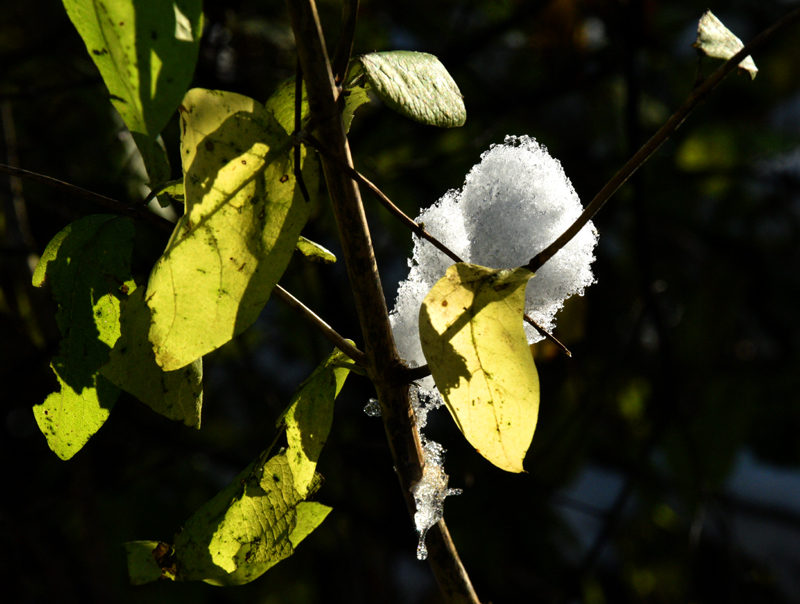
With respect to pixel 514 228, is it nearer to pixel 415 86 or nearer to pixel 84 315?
pixel 415 86

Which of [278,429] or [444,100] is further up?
[444,100]

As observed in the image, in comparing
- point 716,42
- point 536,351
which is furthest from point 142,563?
point 536,351

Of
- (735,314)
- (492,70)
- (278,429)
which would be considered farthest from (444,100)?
(492,70)

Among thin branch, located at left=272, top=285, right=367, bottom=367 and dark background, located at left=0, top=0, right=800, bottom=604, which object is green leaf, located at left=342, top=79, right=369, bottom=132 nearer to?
thin branch, located at left=272, top=285, right=367, bottom=367

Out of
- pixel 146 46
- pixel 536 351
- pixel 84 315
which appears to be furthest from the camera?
pixel 536 351

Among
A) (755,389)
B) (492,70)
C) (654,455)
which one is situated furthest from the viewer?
(492,70)

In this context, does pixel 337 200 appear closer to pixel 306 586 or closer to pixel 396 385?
pixel 396 385
